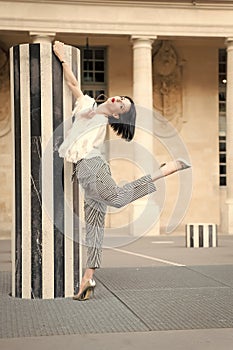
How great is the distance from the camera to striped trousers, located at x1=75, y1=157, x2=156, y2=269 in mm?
6551

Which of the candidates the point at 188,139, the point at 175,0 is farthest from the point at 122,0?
the point at 188,139

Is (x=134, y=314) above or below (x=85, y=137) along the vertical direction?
below

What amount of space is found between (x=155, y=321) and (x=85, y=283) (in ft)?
4.69

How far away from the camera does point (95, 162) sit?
706 centimetres

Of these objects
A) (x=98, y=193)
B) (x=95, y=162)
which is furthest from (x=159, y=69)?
(x=98, y=193)

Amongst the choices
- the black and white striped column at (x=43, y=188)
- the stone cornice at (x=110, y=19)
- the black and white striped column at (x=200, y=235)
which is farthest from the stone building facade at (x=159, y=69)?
the black and white striped column at (x=43, y=188)

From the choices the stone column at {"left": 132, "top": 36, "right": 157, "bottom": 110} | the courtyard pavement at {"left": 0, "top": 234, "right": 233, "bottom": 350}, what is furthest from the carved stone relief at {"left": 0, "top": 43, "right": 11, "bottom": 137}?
the courtyard pavement at {"left": 0, "top": 234, "right": 233, "bottom": 350}

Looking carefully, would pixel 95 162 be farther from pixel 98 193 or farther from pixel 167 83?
pixel 167 83

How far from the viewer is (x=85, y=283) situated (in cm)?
759

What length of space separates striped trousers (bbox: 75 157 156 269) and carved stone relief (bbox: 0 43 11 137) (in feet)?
55.5

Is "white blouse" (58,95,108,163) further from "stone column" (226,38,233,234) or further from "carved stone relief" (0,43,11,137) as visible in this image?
"carved stone relief" (0,43,11,137)

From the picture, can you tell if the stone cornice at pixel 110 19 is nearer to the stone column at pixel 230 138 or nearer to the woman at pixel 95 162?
the stone column at pixel 230 138

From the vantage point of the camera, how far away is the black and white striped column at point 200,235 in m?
16.1

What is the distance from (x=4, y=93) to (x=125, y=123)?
1782cm
